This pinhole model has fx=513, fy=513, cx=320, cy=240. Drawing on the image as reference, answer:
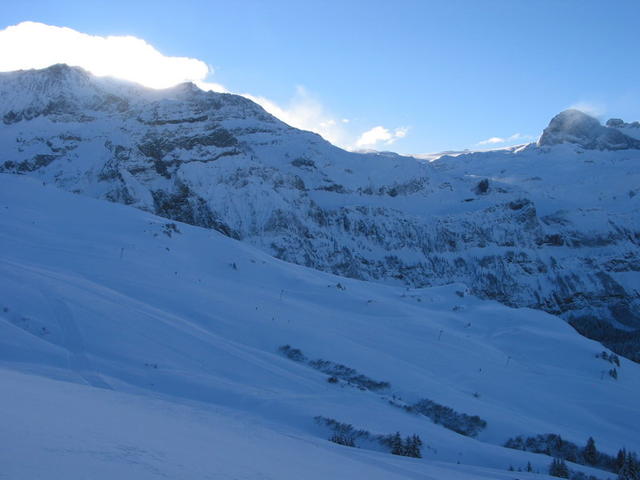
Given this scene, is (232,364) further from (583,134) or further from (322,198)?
(583,134)

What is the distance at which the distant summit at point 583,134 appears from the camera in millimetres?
131625

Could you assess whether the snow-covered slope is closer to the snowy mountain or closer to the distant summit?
the snowy mountain

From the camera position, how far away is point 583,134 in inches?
5581

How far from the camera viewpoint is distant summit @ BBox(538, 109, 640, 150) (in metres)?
132

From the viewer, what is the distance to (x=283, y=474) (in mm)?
5180

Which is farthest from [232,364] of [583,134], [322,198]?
[583,134]

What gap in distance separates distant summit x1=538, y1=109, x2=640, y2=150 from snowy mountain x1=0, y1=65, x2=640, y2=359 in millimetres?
44153

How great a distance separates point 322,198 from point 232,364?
2401 inches

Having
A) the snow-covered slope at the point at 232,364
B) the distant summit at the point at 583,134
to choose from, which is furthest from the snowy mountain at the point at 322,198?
the distant summit at the point at 583,134

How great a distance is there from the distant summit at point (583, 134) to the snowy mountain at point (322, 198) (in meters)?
44.2

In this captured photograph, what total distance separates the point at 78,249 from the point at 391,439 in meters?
16.4

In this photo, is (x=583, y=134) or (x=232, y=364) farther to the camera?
(x=583, y=134)

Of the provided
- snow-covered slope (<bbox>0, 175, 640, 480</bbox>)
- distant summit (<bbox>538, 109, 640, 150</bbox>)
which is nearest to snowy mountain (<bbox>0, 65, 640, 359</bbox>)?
snow-covered slope (<bbox>0, 175, 640, 480</bbox>)

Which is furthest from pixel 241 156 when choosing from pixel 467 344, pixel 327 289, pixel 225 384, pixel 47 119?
pixel 225 384
